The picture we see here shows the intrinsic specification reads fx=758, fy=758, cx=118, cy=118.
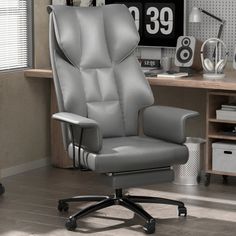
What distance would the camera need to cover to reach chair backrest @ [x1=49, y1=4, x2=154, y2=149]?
4469 millimetres

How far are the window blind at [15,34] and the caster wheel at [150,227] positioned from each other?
196cm

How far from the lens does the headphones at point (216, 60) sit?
17.3 ft

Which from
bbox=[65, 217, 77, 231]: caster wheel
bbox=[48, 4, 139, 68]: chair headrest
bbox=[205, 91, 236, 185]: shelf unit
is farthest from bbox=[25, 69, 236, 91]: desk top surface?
bbox=[65, 217, 77, 231]: caster wheel

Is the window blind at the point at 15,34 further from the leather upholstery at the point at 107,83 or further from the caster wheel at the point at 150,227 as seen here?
the caster wheel at the point at 150,227

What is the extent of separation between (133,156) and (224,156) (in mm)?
1294

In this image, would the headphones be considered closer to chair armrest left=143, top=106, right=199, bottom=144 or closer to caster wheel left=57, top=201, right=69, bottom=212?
chair armrest left=143, top=106, right=199, bottom=144

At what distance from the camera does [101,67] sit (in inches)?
182

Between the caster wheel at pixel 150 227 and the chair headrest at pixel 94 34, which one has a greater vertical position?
the chair headrest at pixel 94 34

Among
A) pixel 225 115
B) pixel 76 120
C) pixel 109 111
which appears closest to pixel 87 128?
pixel 76 120

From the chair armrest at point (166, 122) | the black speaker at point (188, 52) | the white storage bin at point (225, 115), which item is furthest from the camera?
the black speaker at point (188, 52)

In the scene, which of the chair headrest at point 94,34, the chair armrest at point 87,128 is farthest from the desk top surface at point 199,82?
the chair armrest at point 87,128

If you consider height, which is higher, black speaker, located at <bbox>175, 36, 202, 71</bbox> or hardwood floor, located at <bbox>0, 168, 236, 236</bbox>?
black speaker, located at <bbox>175, 36, 202, 71</bbox>

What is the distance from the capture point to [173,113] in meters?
4.39

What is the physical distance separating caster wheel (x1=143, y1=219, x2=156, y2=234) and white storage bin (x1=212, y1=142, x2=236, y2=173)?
1206 mm
